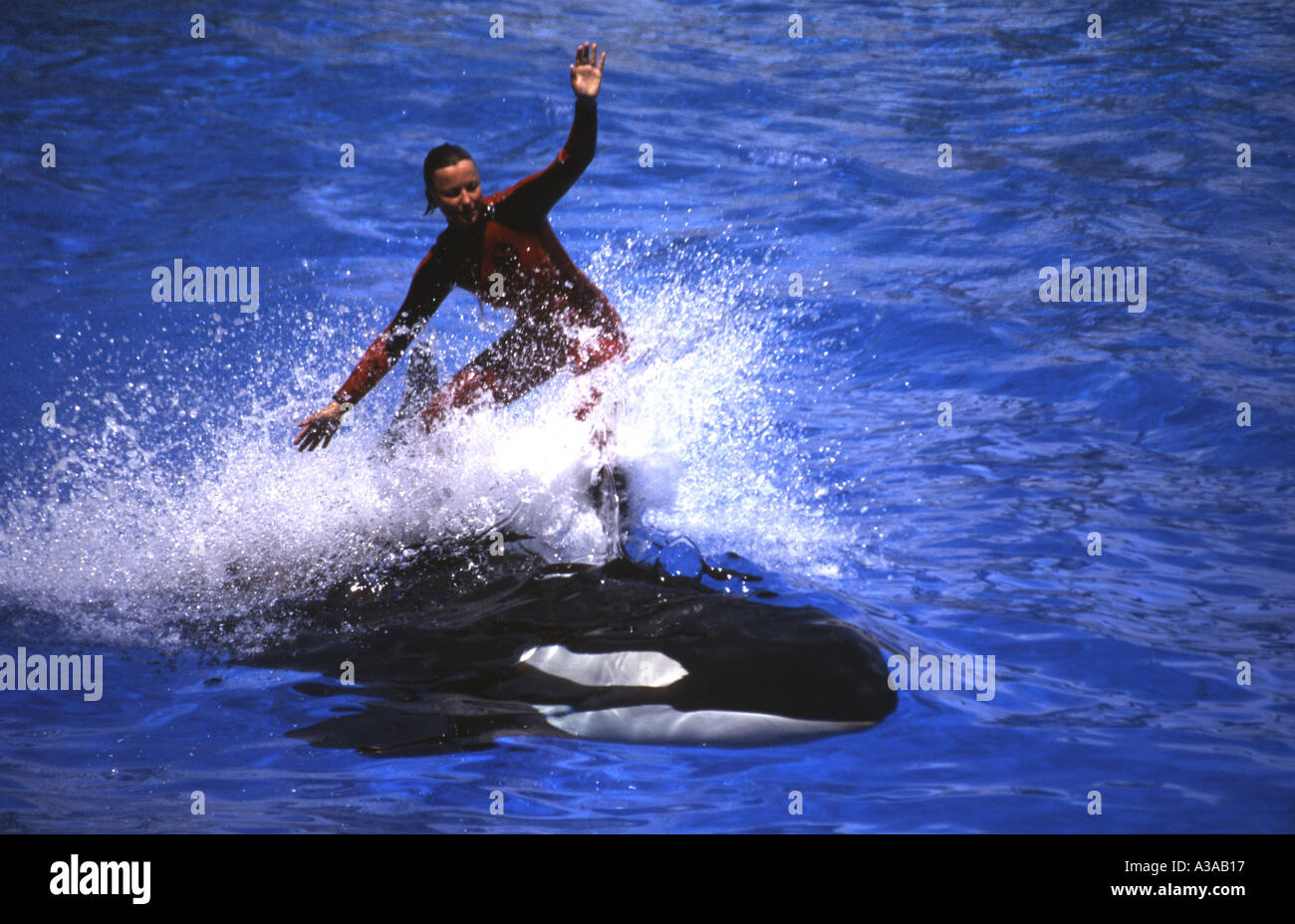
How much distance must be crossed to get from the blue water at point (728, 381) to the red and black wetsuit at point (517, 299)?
0.16m

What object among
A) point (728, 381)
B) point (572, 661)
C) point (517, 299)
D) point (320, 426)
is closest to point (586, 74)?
point (517, 299)

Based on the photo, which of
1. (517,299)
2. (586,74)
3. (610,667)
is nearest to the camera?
(610,667)

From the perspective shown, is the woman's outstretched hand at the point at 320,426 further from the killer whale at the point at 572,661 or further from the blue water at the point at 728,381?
the killer whale at the point at 572,661

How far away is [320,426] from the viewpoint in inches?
175

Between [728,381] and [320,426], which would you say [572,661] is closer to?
[320,426]

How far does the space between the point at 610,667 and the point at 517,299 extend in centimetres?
176

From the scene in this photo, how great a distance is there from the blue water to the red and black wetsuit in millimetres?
164

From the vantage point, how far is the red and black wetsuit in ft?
15.1

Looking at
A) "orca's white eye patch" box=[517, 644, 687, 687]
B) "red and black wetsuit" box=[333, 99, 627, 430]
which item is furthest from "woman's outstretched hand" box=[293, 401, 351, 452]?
"orca's white eye patch" box=[517, 644, 687, 687]

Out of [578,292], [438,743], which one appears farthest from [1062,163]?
[438,743]

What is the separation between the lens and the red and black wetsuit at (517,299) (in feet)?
15.1

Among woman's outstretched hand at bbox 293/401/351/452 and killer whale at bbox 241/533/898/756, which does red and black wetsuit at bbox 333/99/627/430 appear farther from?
killer whale at bbox 241/533/898/756

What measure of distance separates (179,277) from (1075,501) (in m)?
6.70

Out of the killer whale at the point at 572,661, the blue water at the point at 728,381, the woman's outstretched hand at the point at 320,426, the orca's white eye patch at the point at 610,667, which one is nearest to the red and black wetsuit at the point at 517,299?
the woman's outstretched hand at the point at 320,426
